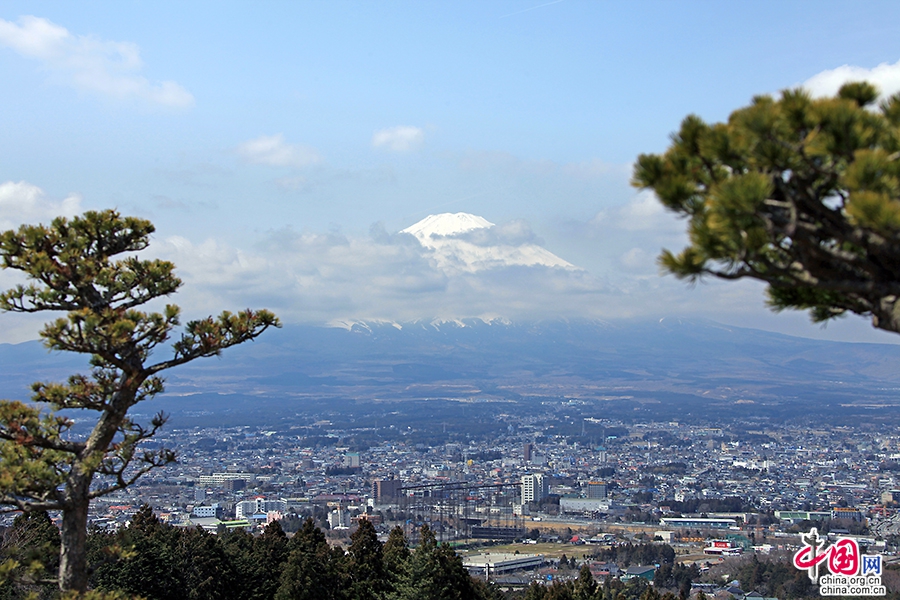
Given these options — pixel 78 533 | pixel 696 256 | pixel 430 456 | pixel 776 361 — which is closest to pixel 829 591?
pixel 696 256

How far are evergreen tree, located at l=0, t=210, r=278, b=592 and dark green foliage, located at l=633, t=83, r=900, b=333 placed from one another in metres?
3.34

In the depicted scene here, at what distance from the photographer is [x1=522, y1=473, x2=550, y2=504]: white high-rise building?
51.6 metres

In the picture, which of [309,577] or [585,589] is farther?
[309,577]

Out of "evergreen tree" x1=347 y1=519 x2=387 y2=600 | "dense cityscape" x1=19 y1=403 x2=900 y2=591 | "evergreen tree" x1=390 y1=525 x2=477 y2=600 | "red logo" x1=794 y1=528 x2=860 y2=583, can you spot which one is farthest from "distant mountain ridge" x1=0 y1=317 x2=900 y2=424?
"red logo" x1=794 y1=528 x2=860 y2=583

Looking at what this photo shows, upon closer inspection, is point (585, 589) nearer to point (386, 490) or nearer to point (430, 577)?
point (430, 577)

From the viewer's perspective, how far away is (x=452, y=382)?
6609 inches

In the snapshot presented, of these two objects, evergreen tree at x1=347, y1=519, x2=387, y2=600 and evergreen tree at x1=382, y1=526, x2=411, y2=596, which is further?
evergreen tree at x1=347, y1=519, x2=387, y2=600

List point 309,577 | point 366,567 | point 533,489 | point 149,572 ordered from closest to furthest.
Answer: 1. point 309,577
2. point 149,572
3. point 366,567
4. point 533,489

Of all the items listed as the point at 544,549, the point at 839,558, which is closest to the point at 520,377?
the point at 544,549

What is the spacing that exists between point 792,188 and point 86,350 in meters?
4.47

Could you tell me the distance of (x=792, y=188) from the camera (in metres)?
3.85

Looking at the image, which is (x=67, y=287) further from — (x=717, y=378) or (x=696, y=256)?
(x=717, y=378)

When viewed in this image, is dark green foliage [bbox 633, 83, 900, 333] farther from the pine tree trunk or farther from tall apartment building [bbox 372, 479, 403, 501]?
tall apartment building [bbox 372, 479, 403, 501]

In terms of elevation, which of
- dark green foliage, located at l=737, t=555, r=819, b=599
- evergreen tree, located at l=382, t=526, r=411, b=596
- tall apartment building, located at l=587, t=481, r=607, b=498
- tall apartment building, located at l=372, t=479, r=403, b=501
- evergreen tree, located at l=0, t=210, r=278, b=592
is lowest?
tall apartment building, located at l=587, t=481, r=607, b=498
